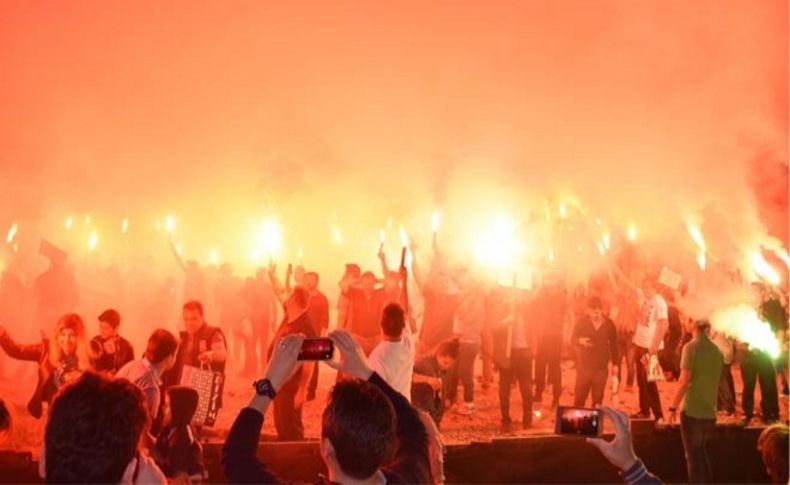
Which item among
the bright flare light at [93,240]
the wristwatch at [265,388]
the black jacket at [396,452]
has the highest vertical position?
the bright flare light at [93,240]

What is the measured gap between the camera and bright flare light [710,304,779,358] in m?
8.02

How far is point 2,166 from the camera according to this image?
8.90 metres

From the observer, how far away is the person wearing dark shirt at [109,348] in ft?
19.8

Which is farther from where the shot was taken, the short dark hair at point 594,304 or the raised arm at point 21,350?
the short dark hair at point 594,304

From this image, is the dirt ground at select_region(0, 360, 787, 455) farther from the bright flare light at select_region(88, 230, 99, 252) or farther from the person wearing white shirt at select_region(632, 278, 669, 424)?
the bright flare light at select_region(88, 230, 99, 252)

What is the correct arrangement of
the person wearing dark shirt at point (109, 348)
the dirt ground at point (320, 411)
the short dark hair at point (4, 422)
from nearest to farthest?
the short dark hair at point (4, 422) < the person wearing dark shirt at point (109, 348) < the dirt ground at point (320, 411)

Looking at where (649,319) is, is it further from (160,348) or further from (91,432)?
(91,432)

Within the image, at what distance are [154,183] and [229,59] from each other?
7.52ft

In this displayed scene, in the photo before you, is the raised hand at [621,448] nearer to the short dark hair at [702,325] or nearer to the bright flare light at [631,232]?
the short dark hair at [702,325]

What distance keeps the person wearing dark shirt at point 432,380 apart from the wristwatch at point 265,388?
3197 millimetres

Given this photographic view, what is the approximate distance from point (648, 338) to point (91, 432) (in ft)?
23.9

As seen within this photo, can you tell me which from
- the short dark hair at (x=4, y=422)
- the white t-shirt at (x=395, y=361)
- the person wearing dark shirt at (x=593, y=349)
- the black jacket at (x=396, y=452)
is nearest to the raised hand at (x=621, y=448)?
the black jacket at (x=396, y=452)

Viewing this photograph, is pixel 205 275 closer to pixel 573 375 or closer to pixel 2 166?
pixel 2 166

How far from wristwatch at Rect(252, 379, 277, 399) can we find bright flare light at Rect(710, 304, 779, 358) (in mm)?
7468
